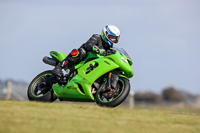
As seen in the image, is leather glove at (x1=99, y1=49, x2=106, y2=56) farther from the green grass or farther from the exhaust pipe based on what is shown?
the green grass

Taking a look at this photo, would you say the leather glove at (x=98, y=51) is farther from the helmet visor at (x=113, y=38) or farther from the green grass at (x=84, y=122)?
the green grass at (x=84, y=122)

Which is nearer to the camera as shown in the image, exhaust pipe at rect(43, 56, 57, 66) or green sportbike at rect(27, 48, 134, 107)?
green sportbike at rect(27, 48, 134, 107)

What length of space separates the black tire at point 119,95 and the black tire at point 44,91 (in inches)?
58.4

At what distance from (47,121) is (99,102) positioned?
3333 millimetres

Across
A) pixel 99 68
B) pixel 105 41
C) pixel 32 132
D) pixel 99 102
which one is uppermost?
pixel 105 41

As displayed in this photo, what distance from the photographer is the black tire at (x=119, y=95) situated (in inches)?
354

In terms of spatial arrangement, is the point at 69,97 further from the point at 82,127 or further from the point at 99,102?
the point at 82,127

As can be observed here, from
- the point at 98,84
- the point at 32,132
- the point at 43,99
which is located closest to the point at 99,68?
the point at 98,84

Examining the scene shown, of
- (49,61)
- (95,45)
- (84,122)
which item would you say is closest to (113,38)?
(95,45)

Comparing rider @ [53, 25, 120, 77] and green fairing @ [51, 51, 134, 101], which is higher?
rider @ [53, 25, 120, 77]

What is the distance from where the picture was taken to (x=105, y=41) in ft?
33.2

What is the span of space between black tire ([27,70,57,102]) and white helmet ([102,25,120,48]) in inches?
72.3

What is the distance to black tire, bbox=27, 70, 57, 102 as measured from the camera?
10297 mm

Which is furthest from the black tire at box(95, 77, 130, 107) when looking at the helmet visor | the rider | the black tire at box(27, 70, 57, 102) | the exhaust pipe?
the exhaust pipe
